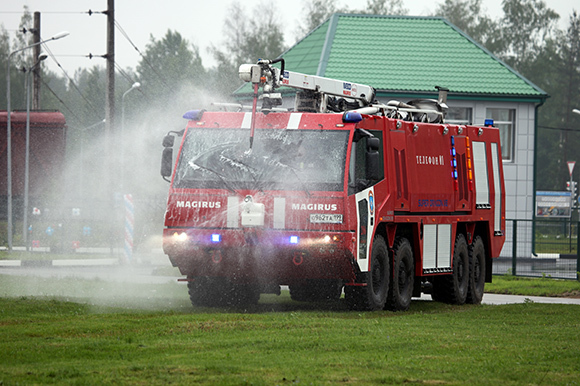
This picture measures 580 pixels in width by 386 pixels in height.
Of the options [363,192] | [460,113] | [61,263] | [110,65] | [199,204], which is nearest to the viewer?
[363,192]

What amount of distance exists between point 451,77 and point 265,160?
22.9m

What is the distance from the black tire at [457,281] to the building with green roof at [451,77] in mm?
16421

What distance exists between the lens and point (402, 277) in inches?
700

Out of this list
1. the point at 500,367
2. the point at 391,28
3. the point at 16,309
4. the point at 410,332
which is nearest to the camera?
the point at 500,367

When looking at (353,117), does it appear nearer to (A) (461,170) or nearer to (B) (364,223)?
(B) (364,223)

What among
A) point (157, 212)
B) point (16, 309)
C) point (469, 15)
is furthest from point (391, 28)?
point (469, 15)

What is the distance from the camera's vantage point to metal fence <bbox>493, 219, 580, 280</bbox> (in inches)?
1104

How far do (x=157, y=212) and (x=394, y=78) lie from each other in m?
10.4

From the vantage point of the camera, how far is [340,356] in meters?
10.9

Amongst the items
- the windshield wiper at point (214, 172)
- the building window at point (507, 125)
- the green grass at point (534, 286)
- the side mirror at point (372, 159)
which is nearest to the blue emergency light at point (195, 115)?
the windshield wiper at point (214, 172)

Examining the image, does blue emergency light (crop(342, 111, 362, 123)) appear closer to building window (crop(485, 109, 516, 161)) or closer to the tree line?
building window (crop(485, 109, 516, 161))

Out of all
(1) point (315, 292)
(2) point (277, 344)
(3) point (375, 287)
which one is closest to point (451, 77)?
(1) point (315, 292)

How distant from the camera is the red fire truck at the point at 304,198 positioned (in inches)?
614

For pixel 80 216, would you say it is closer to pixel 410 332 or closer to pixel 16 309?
pixel 16 309
